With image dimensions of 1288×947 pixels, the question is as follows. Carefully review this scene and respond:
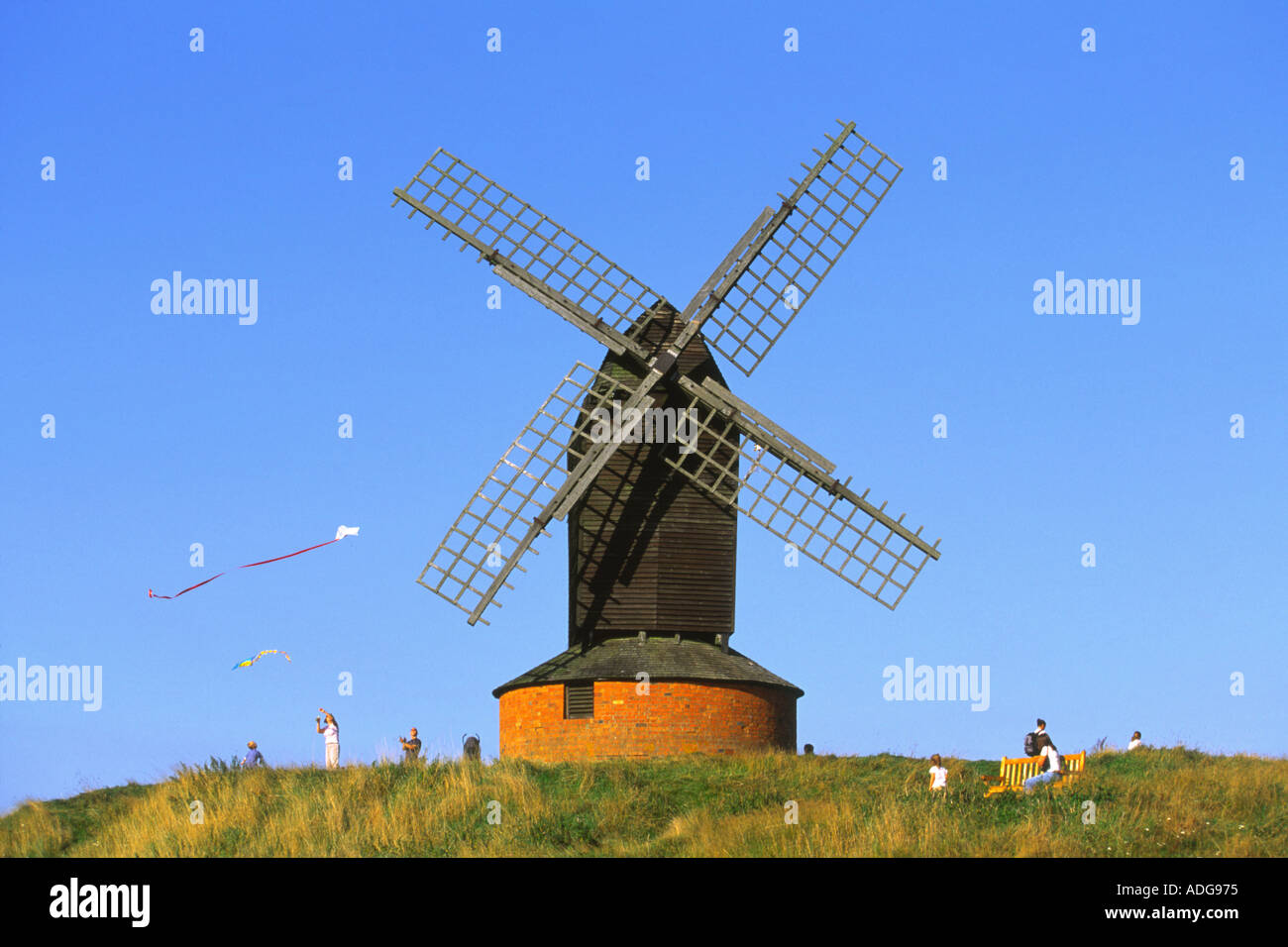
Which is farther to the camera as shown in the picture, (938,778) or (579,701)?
(579,701)

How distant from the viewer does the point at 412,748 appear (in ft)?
86.9

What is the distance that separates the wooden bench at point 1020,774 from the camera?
22.5 metres

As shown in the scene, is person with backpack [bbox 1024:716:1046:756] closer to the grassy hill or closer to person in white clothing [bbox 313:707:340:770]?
the grassy hill

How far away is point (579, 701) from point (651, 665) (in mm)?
1472

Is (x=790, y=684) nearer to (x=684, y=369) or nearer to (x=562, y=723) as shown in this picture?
(x=562, y=723)

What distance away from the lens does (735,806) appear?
21.7 metres

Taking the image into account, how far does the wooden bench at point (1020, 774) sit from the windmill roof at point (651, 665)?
4728 mm

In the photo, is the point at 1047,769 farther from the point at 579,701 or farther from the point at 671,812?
the point at 579,701

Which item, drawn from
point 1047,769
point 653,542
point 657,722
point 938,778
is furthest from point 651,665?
point 1047,769

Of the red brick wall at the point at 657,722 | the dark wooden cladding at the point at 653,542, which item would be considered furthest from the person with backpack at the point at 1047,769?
the dark wooden cladding at the point at 653,542
